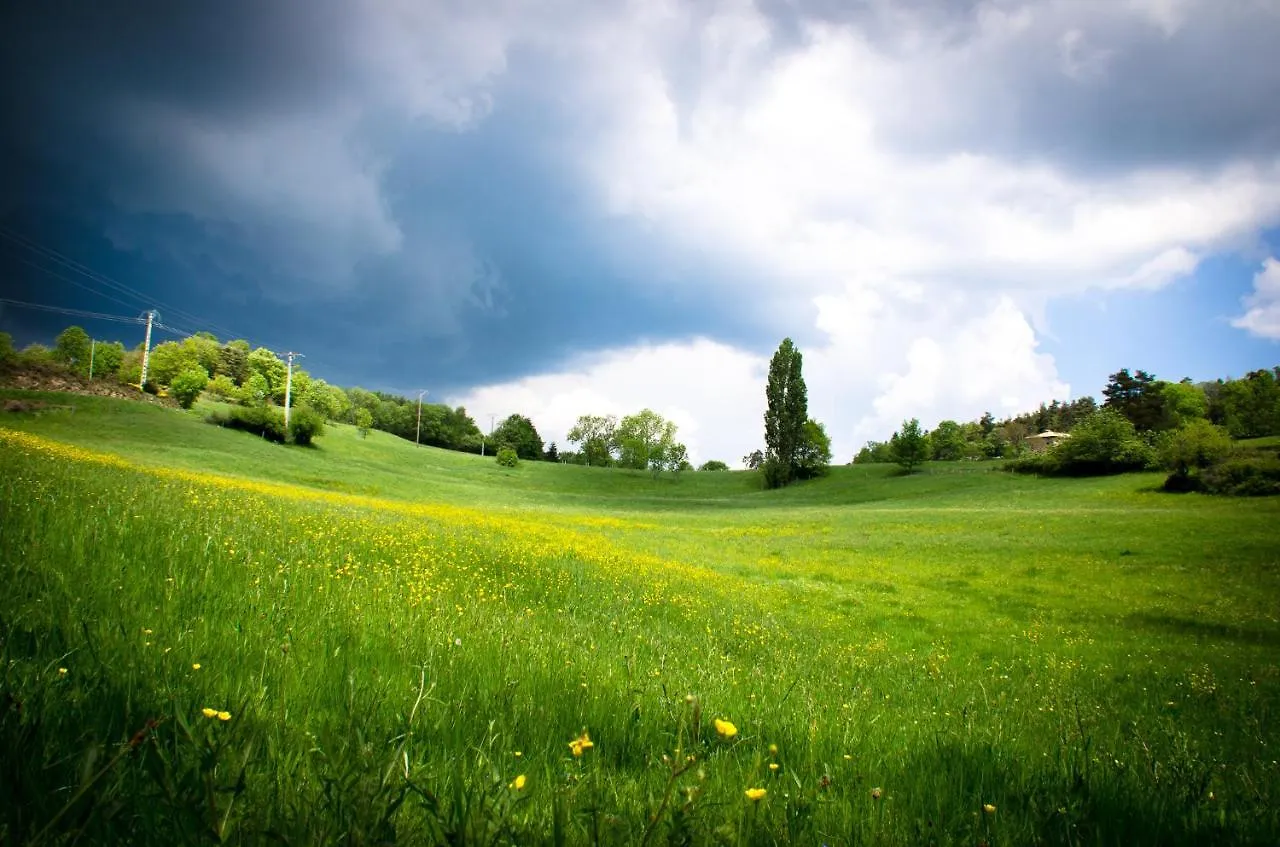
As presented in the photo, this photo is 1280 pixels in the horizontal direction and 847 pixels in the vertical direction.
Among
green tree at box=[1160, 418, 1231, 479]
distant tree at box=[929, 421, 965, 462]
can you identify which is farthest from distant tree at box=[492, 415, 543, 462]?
green tree at box=[1160, 418, 1231, 479]

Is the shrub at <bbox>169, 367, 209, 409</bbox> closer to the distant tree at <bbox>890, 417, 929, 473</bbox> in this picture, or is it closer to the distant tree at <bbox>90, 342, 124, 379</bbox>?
the distant tree at <bbox>90, 342, 124, 379</bbox>

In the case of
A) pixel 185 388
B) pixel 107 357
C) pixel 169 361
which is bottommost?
pixel 185 388

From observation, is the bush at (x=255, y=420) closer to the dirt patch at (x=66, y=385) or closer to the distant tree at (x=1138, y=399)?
the dirt patch at (x=66, y=385)

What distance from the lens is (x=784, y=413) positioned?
90.7 metres

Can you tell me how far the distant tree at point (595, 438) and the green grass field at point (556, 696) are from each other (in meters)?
128

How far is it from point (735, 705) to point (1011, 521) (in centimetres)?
3961

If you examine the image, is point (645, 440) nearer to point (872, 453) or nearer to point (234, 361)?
point (872, 453)

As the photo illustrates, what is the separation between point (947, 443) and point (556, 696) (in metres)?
141

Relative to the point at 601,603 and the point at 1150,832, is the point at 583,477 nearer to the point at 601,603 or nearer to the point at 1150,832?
the point at 601,603

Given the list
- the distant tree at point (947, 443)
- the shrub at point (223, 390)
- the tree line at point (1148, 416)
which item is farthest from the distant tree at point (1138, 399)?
the shrub at point (223, 390)

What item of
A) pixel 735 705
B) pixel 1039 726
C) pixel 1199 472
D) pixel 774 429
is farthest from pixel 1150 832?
pixel 774 429

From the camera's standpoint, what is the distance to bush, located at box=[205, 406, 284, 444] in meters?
68.2

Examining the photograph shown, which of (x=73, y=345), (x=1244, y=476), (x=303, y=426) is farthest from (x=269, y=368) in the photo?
(x=1244, y=476)

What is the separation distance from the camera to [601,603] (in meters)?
10.6
